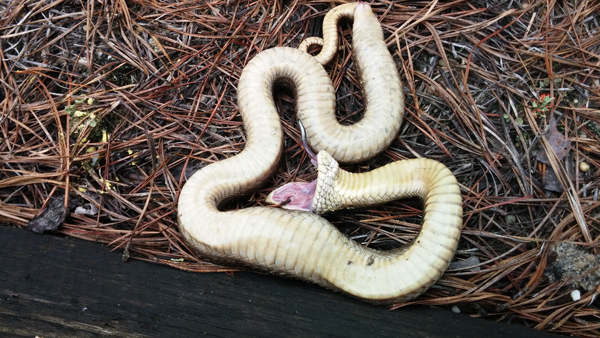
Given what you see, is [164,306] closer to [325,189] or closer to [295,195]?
[295,195]

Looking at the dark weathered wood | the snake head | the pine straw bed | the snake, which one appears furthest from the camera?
the snake head

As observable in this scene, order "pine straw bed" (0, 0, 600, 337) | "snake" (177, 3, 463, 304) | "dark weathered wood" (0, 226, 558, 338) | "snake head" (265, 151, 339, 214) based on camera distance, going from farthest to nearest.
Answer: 1. "snake head" (265, 151, 339, 214)
2. "pine straw bed" (0, 0, 600, 337)
3. "snake" (177, 3, 463, 304)
4. "dark weathered wood" (0, 226, 558, 338)

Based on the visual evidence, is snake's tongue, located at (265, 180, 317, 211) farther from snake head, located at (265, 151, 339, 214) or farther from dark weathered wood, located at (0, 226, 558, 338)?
dark weathered wood, located at (0, 226, 558, 338)

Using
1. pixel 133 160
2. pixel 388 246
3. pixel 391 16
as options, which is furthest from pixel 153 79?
pixel 388 246

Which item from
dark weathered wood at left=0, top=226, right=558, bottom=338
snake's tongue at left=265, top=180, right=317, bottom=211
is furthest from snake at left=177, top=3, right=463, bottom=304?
dark weathered wood at left=0, top=226, right=558, bottom=338

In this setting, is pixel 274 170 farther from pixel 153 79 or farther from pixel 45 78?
pixel 45 78

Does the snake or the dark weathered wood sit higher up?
the snake
